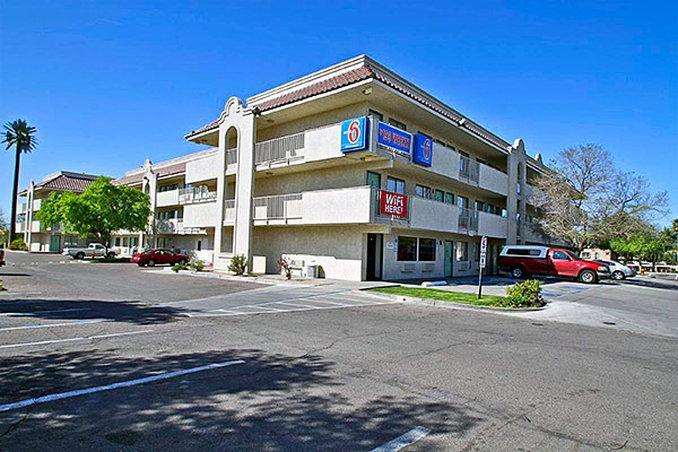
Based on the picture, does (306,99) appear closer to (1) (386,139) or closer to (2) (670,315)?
(1) (386,139)

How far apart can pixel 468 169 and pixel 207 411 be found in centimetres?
2555

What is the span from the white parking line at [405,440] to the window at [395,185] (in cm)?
1940

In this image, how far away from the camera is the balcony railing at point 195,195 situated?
107 feet

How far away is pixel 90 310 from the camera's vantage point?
11.5 metres

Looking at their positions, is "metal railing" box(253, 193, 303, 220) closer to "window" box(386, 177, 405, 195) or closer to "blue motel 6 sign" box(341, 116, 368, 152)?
"blue motel 6 sign" box(341, 116, 368, 152)

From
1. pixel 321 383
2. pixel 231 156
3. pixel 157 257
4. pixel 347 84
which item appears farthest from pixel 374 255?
pixel 157 257

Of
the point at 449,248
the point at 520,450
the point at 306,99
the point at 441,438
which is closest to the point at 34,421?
the point at 441,438

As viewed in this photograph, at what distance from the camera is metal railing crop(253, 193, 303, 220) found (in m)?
23.3

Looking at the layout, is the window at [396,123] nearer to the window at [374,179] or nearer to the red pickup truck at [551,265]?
the window at [374,179]

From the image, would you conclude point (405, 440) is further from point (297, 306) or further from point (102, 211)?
point (102, 211)

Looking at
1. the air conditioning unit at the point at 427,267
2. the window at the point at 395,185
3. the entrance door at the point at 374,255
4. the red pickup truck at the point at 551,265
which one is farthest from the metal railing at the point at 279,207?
the red pickup truck at the point at 551,265

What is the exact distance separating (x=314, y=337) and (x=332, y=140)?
14096 millimetres

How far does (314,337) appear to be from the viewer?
886 cm

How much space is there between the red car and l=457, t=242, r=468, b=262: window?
21566 millimetres
